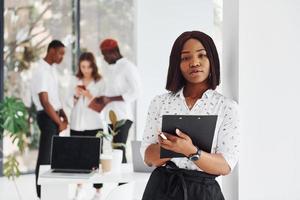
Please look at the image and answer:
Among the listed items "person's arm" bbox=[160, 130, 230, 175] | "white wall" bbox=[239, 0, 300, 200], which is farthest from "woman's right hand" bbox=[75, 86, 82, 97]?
"person's arm" bbox=[160, 130, 230, 175]

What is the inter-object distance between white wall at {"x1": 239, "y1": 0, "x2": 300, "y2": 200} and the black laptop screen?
1.41 m

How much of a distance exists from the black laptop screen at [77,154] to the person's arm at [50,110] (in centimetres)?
148

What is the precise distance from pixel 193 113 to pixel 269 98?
411mm

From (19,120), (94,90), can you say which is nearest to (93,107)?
(94,90)

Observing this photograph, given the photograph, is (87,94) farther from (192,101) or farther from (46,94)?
(192,101)

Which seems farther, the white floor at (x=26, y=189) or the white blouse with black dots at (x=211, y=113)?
the white floor at (x=26, y=189)

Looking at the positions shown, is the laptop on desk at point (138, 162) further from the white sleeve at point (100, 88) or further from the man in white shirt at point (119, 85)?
the white sleeve at point (100, 88)

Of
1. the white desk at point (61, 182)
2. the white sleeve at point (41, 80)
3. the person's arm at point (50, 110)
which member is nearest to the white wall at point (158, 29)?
the person's arm at point (50, 110)

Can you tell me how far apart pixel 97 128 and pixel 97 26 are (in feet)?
6.84

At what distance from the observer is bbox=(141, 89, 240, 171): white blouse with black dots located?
159 centimetres

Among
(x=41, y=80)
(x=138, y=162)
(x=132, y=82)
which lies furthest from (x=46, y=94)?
(x=138, y=162)

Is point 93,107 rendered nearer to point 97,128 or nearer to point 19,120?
point 97,128

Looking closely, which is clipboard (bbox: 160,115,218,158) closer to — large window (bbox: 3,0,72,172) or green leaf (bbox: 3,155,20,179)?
green leaf (bbox: 3,155,20,179)

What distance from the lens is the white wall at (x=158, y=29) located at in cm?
607
